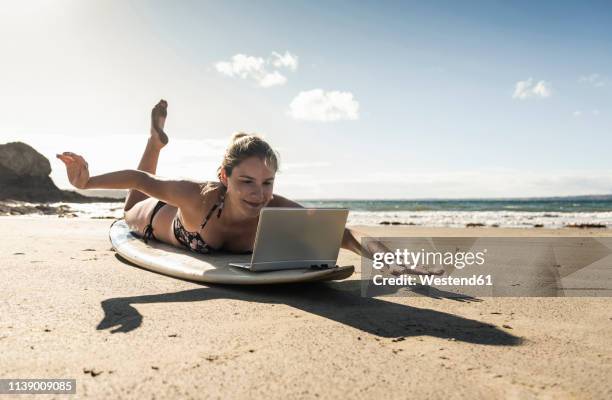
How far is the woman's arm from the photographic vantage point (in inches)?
129

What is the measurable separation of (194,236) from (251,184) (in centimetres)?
113

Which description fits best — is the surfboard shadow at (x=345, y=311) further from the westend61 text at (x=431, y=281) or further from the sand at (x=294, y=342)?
the westend61 text at (x=431, y=281)

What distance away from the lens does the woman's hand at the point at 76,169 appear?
3.25 meters

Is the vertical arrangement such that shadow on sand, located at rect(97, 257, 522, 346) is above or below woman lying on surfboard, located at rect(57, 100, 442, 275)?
below

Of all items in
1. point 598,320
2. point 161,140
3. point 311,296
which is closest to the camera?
point 598,320

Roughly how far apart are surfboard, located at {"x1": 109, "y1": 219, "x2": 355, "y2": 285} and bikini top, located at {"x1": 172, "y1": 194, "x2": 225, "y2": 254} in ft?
0.29

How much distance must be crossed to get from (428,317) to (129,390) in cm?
152

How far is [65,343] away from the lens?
70.3 inches

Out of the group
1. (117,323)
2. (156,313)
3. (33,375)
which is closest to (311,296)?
(156,313)

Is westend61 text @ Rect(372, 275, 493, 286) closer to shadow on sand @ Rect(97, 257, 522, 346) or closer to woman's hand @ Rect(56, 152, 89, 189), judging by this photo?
shadow on sand @ Rect(97, 257, 522, 346)

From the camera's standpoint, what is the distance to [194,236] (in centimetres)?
405

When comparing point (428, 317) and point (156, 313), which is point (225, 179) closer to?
point (156, 313)

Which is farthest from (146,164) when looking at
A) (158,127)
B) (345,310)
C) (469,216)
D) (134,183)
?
(469,216)

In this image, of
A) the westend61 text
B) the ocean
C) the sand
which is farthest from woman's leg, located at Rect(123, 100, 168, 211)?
the ocean
